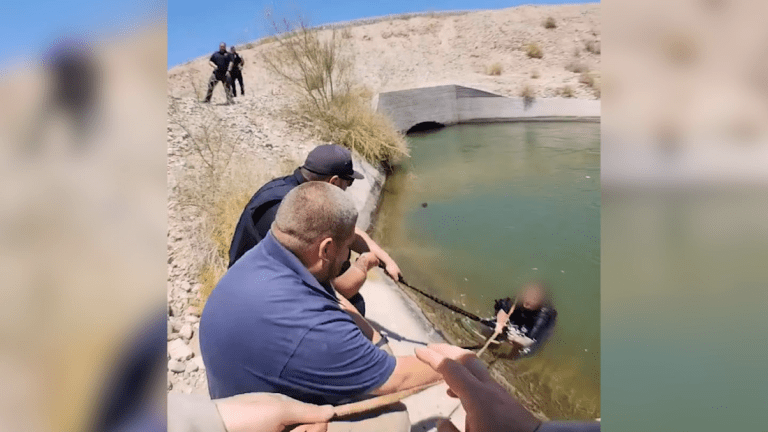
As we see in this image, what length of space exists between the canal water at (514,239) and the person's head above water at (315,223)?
1.81 meters

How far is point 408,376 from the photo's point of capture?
1.69 meters

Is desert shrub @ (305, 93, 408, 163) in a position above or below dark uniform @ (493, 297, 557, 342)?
above

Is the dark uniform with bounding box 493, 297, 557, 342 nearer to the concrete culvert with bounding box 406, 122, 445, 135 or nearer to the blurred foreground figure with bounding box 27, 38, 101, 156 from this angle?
the blurred foreground figure with bounding box 27, 38, 101, 156

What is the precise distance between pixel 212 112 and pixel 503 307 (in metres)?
6.72

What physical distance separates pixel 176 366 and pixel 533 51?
2128cm

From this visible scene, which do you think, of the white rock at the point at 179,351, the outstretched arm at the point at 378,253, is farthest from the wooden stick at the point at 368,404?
the white rock at the point at 179,351

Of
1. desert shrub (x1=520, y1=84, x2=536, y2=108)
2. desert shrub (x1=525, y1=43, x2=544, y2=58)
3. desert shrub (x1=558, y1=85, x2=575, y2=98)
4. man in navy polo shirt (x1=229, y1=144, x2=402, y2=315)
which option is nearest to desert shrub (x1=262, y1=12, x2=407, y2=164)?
man in navy polo shirt (x1=229, y1=144, x2=402, y2=315)

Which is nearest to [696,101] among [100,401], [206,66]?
[100,401]

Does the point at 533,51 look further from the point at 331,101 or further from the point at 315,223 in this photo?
the point at 315,223

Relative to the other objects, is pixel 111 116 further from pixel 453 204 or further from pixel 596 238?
pixel 453 204

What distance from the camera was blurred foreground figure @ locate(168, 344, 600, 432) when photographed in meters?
1.31

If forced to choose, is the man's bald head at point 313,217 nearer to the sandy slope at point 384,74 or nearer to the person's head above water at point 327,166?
the person's head above water at point 327,166

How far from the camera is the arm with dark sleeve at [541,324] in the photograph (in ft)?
12.4

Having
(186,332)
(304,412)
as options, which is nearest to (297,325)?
(304,412)
